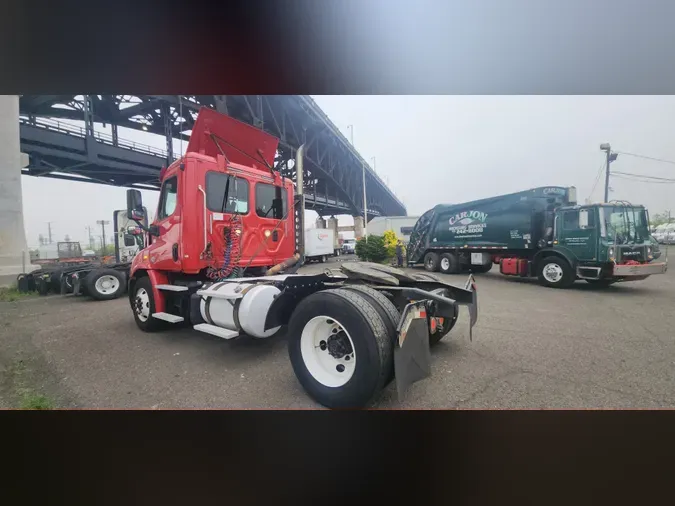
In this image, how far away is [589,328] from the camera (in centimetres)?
379

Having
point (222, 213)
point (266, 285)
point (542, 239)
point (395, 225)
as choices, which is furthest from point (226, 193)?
point (542, 239)

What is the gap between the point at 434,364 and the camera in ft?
9.09

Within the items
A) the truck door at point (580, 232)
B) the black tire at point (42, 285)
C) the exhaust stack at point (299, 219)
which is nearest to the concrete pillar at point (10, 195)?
the black tire at point (42, 285)

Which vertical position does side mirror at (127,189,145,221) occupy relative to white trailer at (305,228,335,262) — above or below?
above

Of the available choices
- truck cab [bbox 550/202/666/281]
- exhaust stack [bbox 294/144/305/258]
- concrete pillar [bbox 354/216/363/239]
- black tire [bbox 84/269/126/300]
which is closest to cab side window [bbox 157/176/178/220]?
exhaust stack [bbox 294/144/305/258]

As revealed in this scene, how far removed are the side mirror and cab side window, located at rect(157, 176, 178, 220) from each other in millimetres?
218

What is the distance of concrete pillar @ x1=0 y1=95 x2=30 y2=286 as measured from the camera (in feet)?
10.7

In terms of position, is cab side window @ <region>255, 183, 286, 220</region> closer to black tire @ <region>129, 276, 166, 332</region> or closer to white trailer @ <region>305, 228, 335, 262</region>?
black tire @ <region>129, 276, 166, 332</region>

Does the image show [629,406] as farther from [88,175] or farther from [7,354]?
[88,175]

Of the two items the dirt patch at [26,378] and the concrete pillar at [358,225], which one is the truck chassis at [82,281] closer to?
the dirt patch at [26,378]

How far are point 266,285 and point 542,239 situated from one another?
25.8ft
